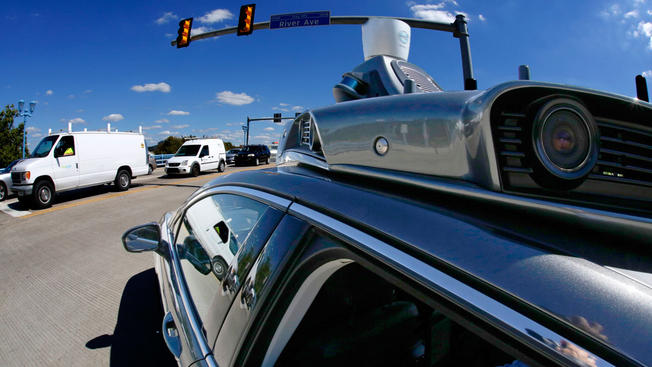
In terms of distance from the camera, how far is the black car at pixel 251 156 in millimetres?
25906

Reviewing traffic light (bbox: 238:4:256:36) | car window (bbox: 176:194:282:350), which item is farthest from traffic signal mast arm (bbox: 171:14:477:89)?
car window (bbox: 176:194:282:350)

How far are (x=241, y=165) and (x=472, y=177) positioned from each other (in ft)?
89.4

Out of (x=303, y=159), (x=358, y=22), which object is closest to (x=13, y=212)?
(x=358, y=22)

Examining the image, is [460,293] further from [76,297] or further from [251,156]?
[251,156]

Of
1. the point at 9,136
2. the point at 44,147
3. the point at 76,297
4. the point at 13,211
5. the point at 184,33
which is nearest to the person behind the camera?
the point at 76,297

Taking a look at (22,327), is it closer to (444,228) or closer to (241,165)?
(444,228)

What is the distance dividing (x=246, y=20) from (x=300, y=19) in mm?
2297

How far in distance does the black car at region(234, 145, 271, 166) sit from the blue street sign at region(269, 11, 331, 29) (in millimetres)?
15194

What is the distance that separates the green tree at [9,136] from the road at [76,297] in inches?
1246

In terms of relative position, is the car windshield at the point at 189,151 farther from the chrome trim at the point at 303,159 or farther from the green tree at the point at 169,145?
the green tree at the point at 169,145

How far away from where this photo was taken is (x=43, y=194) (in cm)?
989

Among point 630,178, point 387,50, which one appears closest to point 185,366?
point 630,178

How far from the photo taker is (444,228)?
2.14 ft

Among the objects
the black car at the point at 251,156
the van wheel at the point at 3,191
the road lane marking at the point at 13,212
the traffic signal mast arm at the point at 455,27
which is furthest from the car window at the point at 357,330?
the black car at the point at 251,156
